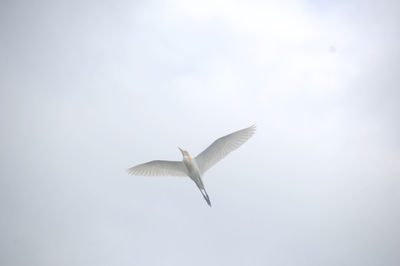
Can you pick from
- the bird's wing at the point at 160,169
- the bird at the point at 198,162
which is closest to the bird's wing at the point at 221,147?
the bird at the point at 198,162

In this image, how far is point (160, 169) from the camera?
2312cm

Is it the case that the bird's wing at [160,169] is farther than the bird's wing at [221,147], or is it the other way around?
the bird's wing at [160,169]

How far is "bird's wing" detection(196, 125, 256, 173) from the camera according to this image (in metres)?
21.7

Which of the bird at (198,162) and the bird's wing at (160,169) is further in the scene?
the bird's wing at (160,169)

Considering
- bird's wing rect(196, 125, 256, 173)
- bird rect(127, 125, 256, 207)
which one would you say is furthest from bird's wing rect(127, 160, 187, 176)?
bird's wing rect(196, 125, 256, 173)

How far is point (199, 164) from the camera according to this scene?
22.6 meters

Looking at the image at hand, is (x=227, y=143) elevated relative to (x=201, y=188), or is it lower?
elevated

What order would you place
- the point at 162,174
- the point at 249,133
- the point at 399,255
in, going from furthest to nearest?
the point at 399,255 < the point at 162,174 < the point at 249,133

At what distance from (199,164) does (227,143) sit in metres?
1.96

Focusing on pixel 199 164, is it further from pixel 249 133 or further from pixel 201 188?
pixel 249 133

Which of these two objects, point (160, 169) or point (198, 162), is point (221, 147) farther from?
point (160, 169)

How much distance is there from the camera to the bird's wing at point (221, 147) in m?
21.7

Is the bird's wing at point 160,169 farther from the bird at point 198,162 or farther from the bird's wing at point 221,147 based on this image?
the bird's wing at point 221,147

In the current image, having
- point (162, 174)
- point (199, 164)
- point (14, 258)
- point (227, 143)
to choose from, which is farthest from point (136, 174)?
point (14, 258)
